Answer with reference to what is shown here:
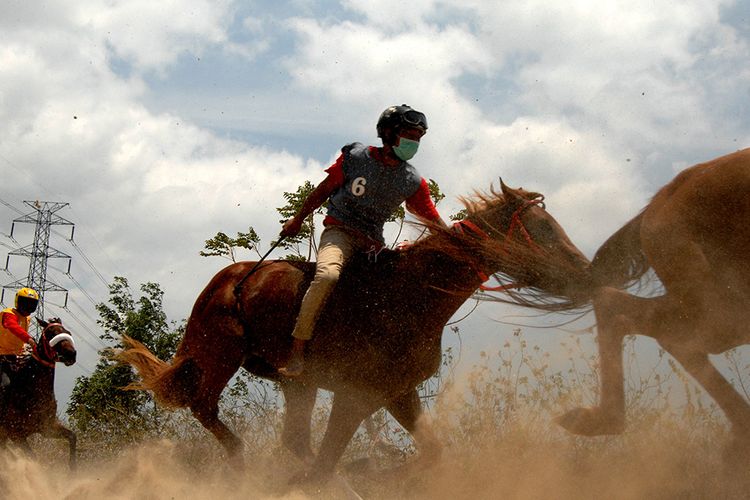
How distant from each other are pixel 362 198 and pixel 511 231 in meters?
1.15

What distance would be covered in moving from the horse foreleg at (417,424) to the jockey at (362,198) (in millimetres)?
783

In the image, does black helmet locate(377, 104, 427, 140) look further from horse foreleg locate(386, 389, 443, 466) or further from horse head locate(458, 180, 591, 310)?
horse foreleg locate(386, 389, 443, 466)

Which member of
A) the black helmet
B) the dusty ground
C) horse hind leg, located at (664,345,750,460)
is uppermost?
the black helmet

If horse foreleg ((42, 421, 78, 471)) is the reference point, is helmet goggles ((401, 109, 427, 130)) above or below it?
above

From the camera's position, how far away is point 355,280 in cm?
570

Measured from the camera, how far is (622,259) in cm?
485

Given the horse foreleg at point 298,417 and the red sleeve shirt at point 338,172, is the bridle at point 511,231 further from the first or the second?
the horse foreleg at point 298,417

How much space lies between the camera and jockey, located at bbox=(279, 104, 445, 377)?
559 centimetres

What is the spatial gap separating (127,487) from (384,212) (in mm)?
2913

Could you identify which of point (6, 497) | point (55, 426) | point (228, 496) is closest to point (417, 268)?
point (228, 496)

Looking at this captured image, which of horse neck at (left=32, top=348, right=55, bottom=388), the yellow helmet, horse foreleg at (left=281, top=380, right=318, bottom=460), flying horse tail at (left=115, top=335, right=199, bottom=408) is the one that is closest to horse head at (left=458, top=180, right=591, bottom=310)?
horse foreleg at (left=281, top=380, right=318, bottom=460)

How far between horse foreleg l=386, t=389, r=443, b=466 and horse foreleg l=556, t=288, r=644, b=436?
1.49 m

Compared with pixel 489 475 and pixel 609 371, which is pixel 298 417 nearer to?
pixel 489 475

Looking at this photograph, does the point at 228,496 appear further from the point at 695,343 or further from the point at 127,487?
the point at 695,343
